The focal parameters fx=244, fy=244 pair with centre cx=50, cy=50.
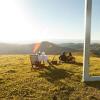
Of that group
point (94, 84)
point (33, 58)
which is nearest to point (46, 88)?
point (94, 84)

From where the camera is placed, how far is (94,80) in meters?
10.4

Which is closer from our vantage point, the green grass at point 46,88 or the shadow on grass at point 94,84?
the green grass at point 46,88

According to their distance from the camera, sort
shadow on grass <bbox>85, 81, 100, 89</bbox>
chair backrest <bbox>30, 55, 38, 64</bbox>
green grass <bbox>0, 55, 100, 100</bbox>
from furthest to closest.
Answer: chair backrest <bbox>30, 55, 38, 64</bbox>
shadow on grass <bbox>85, 81, 100, 89</bbox>
green grass <bbox>0, 55, 100, 100</bbox>

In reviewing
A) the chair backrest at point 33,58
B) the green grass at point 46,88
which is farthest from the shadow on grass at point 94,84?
the chair backrest at point 33,58

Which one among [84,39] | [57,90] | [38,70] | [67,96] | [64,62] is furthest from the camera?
[64,62]

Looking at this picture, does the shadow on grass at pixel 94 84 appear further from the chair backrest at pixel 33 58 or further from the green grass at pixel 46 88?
the chair backrest at pixel 33 58

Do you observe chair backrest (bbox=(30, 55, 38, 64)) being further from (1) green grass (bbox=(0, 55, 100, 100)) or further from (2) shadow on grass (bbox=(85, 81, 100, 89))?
(2) shadow on grass (bbox=(85, 81, 100, 89))

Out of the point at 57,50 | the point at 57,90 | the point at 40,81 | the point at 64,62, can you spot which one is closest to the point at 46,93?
the point at 57,90

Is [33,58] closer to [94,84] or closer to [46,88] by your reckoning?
[46,88]

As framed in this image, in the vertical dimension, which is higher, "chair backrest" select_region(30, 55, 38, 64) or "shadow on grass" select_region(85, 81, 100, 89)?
"chair backrest" select_region(30, 55, 38, 64)

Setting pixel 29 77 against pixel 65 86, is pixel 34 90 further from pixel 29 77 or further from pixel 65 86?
pixel 29 77

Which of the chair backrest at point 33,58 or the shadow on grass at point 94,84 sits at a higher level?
the chair backrest at point 33,58

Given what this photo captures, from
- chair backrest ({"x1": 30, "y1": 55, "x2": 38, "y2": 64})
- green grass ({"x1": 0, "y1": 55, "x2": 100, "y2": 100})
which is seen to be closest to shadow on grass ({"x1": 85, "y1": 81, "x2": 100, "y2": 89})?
green grass ({"x1": 0, "y1": 55, "x2": 100, "y2": 100})

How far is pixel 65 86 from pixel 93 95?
4.60 ft
